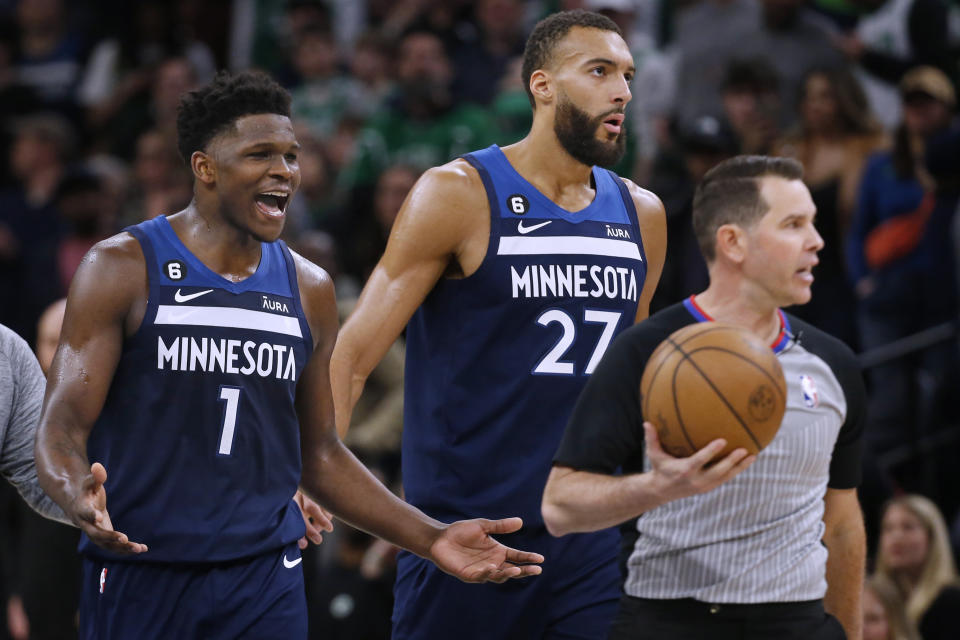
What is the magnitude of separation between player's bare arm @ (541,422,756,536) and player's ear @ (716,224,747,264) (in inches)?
24.2

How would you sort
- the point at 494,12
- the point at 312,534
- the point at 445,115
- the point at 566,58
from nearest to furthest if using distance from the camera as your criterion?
the point at 312,534, the point at 566,58, the point at 445,115, the point at 494,12

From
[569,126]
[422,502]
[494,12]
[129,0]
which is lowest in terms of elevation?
[422,502]

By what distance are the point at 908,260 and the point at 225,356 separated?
207 inches

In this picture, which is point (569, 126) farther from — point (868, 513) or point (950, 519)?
point (950, 519)

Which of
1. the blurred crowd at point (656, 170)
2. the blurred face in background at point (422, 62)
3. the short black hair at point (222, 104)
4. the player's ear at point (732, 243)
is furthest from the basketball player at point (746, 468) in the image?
the blurred face in background at point (422, 62)

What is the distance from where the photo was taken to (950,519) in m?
8.87

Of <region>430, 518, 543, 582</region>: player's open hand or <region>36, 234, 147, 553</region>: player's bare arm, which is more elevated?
<region>36, 234, 147, 553</region>: player's bare arm

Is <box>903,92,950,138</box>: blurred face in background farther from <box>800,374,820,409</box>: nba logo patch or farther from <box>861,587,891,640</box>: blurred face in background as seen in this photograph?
<box>800,374,820,409</box>: nba logo patch

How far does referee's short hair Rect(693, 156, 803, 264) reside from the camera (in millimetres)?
4039

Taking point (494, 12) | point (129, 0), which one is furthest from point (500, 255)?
point (129, 0)

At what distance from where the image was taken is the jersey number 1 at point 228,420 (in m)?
4.05

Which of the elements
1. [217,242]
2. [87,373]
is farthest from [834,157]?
[87,373]

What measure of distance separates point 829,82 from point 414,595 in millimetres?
4755

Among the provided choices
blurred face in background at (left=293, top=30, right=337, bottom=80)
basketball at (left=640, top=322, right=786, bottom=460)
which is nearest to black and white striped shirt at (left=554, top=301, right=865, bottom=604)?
basketball at (left=640, top=322, right=786, bottom=460)
